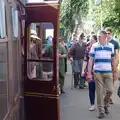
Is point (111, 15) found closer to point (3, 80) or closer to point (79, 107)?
point (79, 107)

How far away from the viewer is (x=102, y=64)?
308 inches

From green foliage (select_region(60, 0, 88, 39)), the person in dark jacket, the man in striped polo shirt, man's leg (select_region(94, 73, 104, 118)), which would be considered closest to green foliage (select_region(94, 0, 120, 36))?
green foliage (select_region(60, 0, 88, 39))

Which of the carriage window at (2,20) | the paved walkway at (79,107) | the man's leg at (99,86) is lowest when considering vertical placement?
the paved walkway at (79,107)

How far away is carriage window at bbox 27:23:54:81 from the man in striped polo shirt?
1.91 metres

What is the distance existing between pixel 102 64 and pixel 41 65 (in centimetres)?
223

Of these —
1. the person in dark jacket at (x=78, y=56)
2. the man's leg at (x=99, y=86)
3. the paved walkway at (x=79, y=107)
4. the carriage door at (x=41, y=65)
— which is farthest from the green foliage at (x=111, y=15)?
the carriage door at (x=41, y=65)

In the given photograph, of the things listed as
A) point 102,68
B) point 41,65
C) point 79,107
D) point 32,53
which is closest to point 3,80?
point 41,65

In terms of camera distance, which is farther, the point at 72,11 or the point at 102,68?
the point at 72,11

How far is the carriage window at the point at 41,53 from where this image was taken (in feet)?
19.1

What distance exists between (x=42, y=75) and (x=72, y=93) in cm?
600

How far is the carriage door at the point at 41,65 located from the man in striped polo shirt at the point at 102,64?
193 cm

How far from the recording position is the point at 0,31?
11.9ft

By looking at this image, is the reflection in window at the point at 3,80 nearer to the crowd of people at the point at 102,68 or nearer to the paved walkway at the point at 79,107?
the crowd of people at the point at 102,68

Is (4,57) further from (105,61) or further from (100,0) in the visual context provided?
(100,0)
